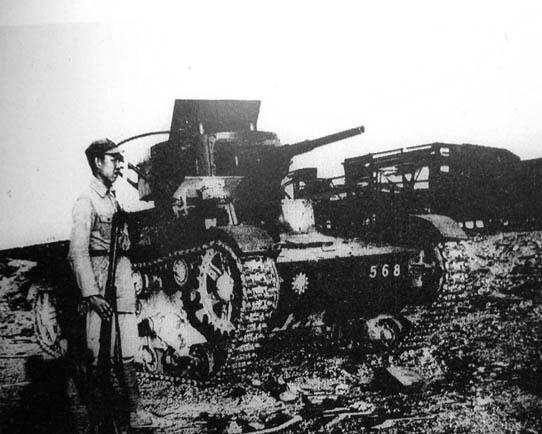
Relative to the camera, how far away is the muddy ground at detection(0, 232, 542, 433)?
3006mm

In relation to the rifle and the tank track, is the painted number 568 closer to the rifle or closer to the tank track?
the tank track

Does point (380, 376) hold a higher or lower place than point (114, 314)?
lower

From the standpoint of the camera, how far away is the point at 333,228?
3.56m

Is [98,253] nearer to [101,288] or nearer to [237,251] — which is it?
[101,288]

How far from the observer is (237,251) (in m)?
3.15

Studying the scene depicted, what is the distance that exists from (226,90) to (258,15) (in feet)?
1.55

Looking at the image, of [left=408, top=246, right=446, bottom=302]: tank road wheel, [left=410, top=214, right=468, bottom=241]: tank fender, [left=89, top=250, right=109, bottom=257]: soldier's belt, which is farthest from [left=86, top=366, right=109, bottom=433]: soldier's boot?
[left=410, top=214, right=468, bottom=241]: tank fender

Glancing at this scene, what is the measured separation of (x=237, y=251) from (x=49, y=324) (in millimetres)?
1142

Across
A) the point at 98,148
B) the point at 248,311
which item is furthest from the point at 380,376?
the point at 98,148

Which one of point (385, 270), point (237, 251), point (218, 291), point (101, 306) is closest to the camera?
point (101, 306)

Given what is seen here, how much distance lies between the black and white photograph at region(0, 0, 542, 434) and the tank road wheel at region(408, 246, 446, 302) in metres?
0.02

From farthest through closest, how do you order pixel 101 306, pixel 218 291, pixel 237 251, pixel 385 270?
pixel 385 270 → pixel 218 291 → pixel 237 251 → pixel 101 306

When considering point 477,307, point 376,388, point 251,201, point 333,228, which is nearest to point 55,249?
point 251,201

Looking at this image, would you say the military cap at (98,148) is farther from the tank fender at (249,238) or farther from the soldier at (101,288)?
the tank fender at (249,238)
